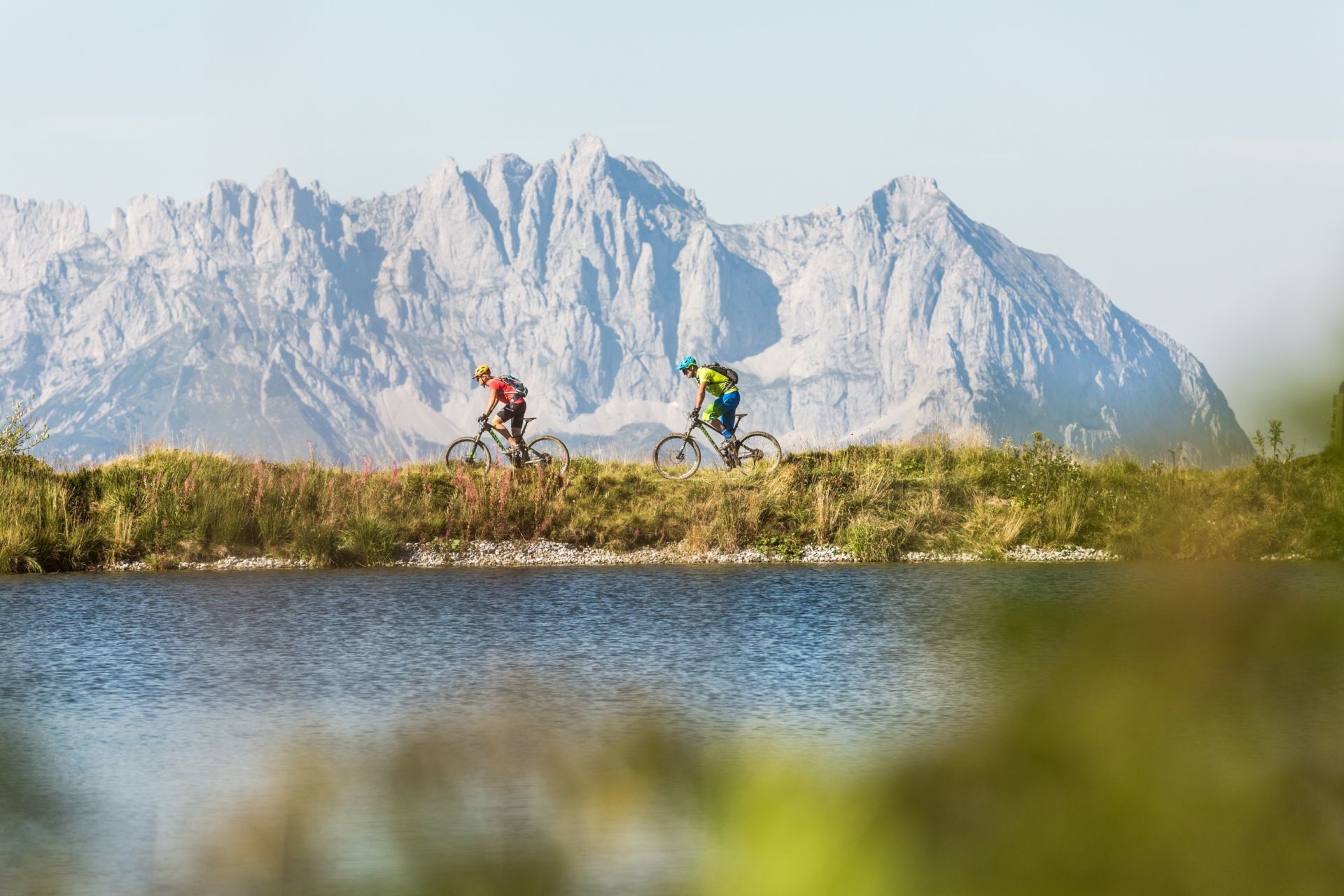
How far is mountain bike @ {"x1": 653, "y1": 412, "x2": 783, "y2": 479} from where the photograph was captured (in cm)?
2408

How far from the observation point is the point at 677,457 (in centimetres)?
2478

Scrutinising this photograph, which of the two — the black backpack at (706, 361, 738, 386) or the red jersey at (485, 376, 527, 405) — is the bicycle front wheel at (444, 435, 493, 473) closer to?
the red jersey at (485, 376, 527, 405)

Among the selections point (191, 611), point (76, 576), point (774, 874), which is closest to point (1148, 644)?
point (774, 874)

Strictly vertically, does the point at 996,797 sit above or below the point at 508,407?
below

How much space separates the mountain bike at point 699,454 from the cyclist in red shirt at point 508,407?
240 cm

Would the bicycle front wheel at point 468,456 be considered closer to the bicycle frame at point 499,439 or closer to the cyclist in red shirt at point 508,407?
the bicycle frame at point 499,439

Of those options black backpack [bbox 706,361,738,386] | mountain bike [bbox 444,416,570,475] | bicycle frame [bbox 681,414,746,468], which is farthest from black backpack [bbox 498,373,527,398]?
black backpack [bbox 706,361,738,386]

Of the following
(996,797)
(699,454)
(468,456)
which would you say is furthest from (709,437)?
(996,797)

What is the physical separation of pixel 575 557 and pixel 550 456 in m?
3.90

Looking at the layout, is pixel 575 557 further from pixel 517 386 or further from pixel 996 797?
pixel 996 797

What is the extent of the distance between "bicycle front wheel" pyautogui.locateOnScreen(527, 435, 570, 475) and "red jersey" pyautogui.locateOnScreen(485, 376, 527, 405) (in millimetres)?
772

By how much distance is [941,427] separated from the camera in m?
26.2

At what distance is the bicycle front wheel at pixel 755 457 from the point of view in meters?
23.9

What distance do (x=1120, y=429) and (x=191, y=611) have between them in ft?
45.1
